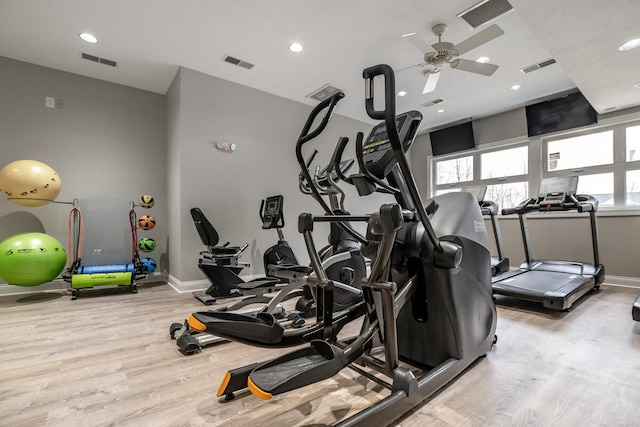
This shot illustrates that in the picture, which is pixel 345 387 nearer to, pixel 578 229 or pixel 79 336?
pixel 79 336

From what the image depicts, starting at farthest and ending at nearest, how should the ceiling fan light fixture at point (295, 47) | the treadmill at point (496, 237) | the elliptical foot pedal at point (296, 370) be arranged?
the treadmill at point (496, 237), the ceiling fan light fixture at point (295, 47), the elliptical foot pedal at point (296, 370)

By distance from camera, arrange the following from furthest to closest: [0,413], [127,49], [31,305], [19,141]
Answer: [19,141] → [127,49] → [31,305] → [0,413]

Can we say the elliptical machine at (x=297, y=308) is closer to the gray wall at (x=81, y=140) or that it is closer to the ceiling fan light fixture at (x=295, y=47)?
the ceiling fan light fixture at (x=295, y=47)

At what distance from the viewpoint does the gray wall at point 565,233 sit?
14.3 feet

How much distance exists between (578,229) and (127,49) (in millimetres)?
7175

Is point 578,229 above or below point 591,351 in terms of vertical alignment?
above

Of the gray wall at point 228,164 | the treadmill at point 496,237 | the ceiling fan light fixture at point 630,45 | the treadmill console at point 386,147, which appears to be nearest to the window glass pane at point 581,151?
the treadmill at point 496,237

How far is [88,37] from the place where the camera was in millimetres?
3486

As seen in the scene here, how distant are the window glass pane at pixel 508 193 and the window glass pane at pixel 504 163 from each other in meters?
0.22

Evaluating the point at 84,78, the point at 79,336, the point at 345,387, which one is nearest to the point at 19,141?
the point at 84,78

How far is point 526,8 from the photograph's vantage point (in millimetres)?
2424

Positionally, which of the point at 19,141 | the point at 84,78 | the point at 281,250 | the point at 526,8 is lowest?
Answer: the point at 281,250

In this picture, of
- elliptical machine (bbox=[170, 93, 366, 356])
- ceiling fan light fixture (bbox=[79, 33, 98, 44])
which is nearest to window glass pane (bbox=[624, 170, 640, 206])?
elliptical machine (bbox=[170, 93, 366, 356])

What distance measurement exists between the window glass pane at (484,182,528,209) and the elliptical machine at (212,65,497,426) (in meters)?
4.77
